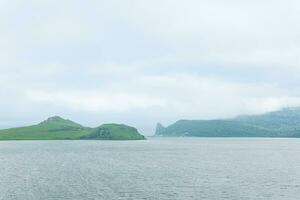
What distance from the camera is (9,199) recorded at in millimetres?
92312

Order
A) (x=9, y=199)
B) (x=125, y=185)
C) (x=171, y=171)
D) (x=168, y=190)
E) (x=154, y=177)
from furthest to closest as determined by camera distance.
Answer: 1. (x=171, y=171)
2. (x=154, y=177)
3. (x=125, y=185)
4. (x=168, y=190)
5. (x=9, y=199)

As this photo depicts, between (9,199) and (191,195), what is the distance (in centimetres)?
4107

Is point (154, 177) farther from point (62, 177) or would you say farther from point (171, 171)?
point (62, 177)

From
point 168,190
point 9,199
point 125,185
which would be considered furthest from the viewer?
point 125,185

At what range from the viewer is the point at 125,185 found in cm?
11194

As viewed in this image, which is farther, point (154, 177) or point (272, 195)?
point (154, 177)

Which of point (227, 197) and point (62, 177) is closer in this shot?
point (227, 197)

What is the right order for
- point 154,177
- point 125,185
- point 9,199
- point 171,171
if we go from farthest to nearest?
point 171,171, point 154,177, point 125,185, point 9,199

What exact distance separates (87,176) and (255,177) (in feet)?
174

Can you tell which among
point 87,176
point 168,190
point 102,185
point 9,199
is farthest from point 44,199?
point 87,176

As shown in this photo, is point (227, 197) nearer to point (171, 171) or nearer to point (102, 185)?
point (102, 185)

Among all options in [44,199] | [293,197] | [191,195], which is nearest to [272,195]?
[293,197]

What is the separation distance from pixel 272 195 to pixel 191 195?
1932 cm

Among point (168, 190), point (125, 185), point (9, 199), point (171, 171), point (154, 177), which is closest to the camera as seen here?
point (9, 199)
